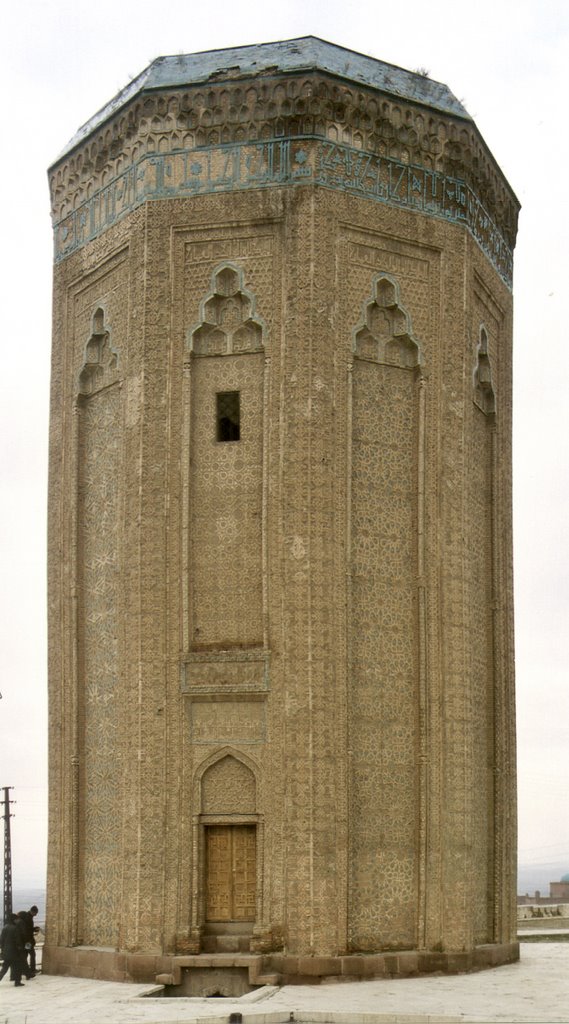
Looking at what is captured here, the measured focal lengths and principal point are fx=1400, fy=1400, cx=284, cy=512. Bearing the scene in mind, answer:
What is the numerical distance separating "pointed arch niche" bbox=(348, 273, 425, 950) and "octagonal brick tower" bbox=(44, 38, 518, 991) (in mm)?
31

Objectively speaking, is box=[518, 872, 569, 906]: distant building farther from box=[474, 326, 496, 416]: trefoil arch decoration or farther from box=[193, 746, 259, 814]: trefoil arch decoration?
box=[193, 746, 259, 814]: trefoil arch decoration

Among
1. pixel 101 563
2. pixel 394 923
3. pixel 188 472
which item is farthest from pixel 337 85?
pixel 394 923

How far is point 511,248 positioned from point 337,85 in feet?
12.1

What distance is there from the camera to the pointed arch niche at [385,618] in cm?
1365

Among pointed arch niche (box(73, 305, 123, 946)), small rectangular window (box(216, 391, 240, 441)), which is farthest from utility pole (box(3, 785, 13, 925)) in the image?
small rectangular window (box(216, 391, 240, 441))

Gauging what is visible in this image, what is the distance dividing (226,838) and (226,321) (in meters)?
5.21

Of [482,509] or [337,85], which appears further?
[482,509]

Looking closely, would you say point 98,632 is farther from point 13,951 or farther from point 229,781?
point 13,951

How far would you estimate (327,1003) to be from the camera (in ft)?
37.8

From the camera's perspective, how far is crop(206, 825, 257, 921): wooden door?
1347 centimetres

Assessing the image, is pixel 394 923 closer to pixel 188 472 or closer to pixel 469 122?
pixel 188 472

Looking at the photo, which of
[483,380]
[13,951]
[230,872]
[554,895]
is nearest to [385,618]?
[230,872]

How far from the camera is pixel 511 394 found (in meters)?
16.9

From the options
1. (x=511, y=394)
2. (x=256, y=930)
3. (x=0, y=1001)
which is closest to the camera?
(x=0, y=1001)
